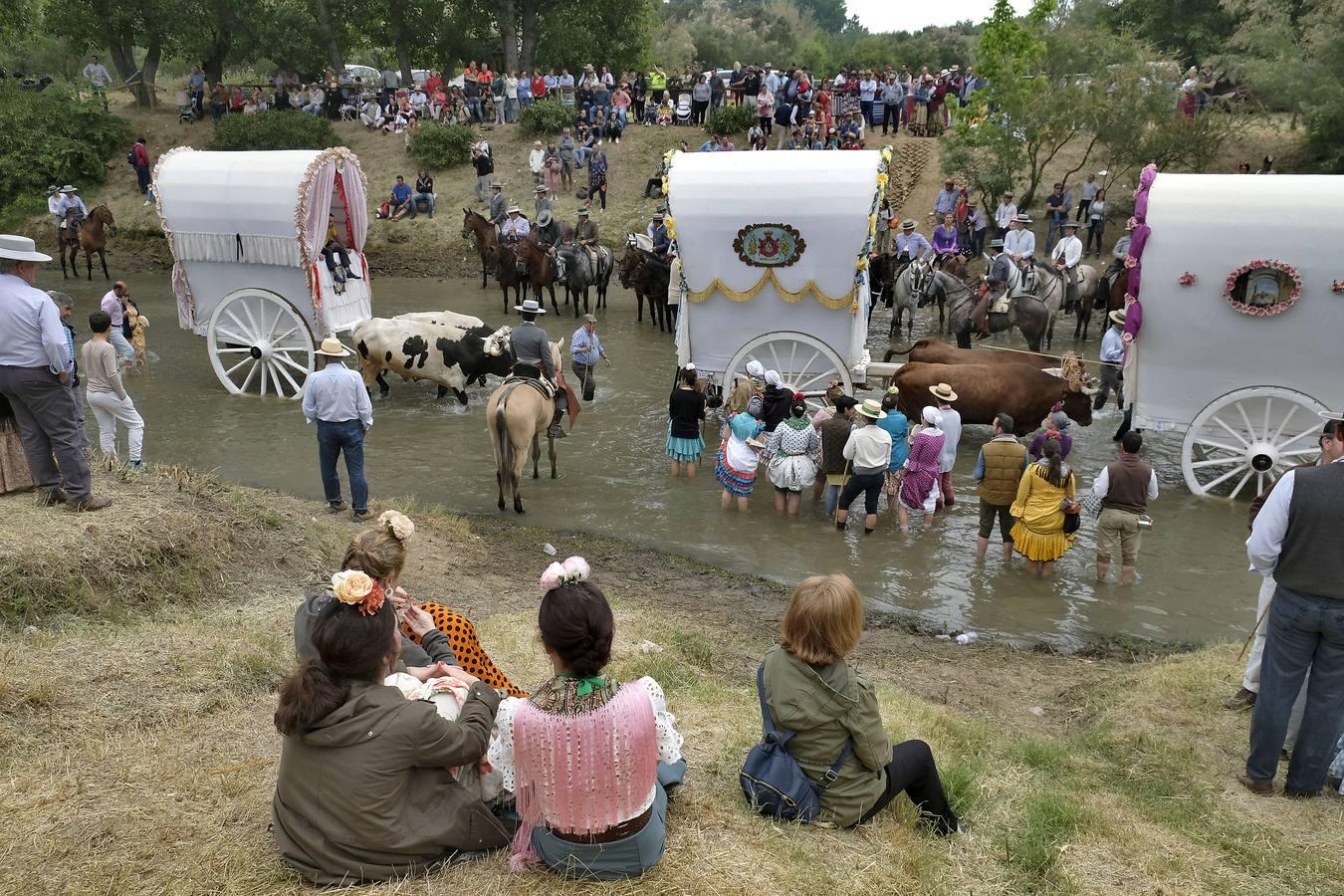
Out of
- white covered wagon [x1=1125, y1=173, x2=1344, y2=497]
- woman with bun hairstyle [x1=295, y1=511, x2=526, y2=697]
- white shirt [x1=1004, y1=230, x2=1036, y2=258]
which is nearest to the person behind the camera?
woman with bun hairstyle [x1=295, y1=511, x2=526, y2=697]

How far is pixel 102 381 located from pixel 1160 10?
3188 centimetres

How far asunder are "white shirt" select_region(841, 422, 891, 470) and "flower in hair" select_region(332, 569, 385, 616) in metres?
6.57

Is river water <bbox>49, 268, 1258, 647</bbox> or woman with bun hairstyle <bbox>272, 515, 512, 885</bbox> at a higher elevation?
woman with bun hairstyle <bbox>272, 515, 512, 885</bbox>

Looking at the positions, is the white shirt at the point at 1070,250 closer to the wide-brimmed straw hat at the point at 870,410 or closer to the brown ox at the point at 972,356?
the brown ox at the point at 972,356

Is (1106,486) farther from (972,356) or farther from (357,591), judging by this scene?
(357,591)

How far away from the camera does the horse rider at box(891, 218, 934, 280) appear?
17.9 m

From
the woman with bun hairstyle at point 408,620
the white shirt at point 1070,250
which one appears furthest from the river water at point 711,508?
the white shirt at point 1070,250

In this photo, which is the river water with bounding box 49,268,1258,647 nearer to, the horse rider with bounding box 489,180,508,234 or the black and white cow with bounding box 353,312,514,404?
the black and white cow with bounding box 353,312,514,404

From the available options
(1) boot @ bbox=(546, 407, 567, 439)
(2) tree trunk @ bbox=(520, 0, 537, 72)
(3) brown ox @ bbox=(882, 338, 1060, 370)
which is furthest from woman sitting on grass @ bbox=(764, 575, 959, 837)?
(2) tree trunk @ bbox=(520, 0, 537, 72)

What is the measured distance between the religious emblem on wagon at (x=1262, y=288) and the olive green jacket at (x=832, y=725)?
7.46 metres

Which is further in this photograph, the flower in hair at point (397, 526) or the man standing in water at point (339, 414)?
the man standing in water at point (339, 414)

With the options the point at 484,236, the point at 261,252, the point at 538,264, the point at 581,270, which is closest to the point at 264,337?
the point at 261,252

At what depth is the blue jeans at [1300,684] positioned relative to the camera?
14.9 feet

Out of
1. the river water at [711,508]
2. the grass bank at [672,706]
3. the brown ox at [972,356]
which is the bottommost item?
the river water at [711,508]
